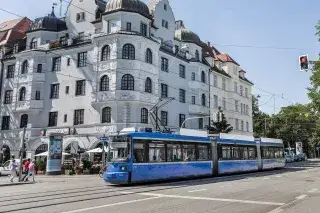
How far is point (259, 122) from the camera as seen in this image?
81.0 m

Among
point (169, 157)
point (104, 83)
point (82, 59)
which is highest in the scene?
point (82, 59)

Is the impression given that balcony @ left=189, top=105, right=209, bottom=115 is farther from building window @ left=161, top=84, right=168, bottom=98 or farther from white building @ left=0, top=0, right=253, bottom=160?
building window @ left=161, top=84, right=168, bottom=98

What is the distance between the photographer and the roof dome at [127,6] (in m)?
38.8

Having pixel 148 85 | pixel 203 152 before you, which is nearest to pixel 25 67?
pixel 148 85

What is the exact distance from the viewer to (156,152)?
67.1 ft

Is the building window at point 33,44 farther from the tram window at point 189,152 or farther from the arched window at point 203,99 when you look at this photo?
the tram window at point 189,152

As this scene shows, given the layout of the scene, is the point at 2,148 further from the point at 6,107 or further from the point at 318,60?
the point at 318,60

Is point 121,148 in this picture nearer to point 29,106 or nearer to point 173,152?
point 173,152

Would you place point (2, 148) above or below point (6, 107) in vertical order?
below

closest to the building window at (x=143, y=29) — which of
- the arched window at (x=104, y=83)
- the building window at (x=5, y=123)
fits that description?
the arched window at (x=104, y=83)

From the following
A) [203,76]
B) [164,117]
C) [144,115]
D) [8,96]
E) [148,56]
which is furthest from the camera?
[203,76]

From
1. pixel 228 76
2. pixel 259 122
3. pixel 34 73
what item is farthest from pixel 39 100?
pixel 259 122

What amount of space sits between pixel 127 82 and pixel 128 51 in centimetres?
344

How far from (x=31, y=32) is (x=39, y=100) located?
30.7 feet
